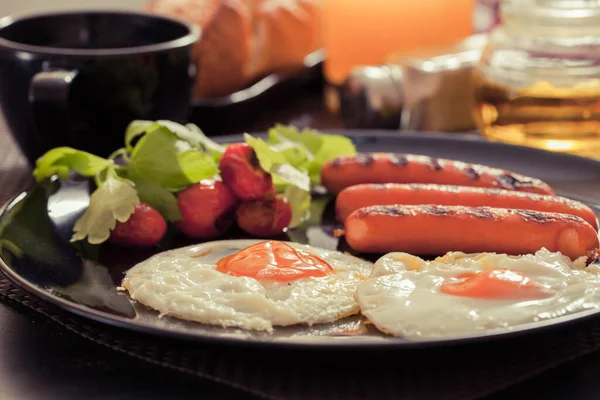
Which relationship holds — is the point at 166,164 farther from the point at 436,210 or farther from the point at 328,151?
the point at 436,210

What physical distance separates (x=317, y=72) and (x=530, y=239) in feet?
6.92

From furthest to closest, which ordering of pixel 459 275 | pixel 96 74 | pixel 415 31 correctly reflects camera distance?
1. pixel 415 31
2. pixel 96 74
3. pixel 459 275

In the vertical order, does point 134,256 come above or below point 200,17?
below

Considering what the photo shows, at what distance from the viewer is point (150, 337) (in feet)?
4.81

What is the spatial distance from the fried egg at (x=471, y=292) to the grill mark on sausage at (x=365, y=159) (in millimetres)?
541

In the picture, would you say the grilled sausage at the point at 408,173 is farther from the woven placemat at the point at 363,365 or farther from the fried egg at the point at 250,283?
the woven placemat at the point at 363,365

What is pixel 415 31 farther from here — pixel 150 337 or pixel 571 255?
pixel 150 337

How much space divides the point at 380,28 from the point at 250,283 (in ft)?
7.58

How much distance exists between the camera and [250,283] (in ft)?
5.13

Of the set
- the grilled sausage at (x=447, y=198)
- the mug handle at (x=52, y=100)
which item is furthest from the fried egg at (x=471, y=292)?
the mug handle at (x=52, y=100)

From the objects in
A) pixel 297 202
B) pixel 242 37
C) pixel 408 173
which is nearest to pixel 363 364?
pixel 297 202

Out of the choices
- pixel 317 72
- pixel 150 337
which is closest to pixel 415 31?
pixel 317 72

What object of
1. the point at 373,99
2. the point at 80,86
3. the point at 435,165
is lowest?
the point at 373,99

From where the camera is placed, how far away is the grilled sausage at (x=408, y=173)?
2.10 metres
